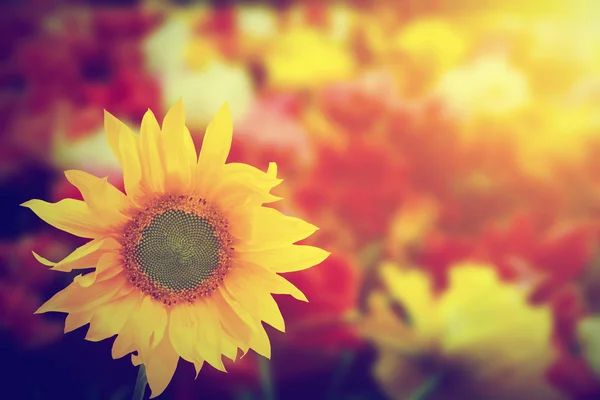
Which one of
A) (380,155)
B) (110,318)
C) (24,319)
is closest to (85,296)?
(110,318)

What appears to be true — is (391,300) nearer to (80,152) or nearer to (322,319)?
(322,319)

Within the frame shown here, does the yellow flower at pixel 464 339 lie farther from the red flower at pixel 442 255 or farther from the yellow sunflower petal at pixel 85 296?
the yellow sunflower petal at pixel 85 296

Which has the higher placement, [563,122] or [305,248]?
[563,122]

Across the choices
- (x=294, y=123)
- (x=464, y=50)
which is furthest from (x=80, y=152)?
(x=464, y=50)

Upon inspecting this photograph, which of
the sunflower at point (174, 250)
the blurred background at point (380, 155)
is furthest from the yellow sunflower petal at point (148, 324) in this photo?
the blurred background at point (380, 155)

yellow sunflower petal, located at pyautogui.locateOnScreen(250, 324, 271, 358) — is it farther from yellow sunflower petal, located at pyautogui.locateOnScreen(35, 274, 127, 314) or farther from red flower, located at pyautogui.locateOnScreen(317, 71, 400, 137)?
red flower, located at pyautogui.locateOnScreen(317, 71, 400, 137)

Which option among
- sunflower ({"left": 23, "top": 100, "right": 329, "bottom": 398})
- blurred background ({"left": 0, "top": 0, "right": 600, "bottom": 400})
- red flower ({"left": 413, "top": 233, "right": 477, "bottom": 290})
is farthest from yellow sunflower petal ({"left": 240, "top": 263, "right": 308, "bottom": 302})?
red flower ({"left": 413, "top": 233, "right": 477, "bottom": 290})

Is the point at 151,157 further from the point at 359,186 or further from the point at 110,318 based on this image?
the point at 359,186
